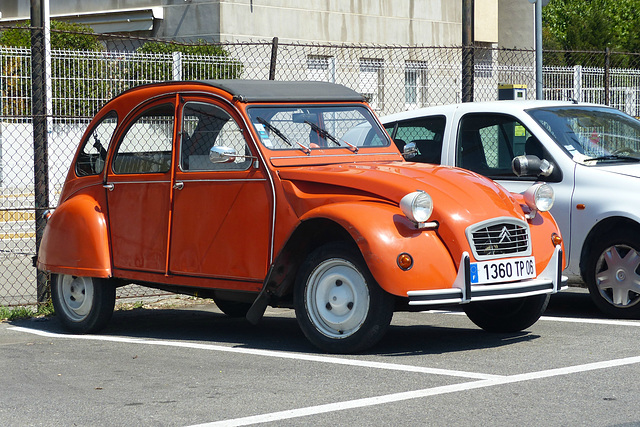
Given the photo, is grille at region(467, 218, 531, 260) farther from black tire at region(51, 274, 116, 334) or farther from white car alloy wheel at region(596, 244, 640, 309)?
black tire at region(51, 274, 116, 334)

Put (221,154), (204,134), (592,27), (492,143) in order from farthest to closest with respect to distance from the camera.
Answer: (592,27) → (492,143) → (204,134) → (221,154)

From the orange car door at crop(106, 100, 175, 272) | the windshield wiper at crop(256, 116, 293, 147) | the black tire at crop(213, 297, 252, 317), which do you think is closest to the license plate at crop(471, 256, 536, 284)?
the windshield wiper at crop(256, 116, 293, 147)

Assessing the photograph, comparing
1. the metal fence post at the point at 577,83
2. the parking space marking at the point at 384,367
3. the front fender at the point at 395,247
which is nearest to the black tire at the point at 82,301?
the parking space marking at the point at 384,367

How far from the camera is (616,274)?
8406mm

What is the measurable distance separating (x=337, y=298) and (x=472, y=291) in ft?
2.93

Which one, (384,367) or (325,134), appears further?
(325,134)

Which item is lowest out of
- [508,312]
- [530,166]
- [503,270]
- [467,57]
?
[508,312]

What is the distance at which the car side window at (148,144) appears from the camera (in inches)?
327

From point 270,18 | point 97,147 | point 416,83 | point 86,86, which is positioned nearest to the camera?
point 97,147

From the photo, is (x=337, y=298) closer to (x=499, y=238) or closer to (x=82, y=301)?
(x=499, y=238)

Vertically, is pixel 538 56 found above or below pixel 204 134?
above

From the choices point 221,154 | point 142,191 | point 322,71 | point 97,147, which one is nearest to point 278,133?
point 221,154

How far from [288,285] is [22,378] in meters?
1.88

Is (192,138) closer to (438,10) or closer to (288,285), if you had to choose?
(288,285)
